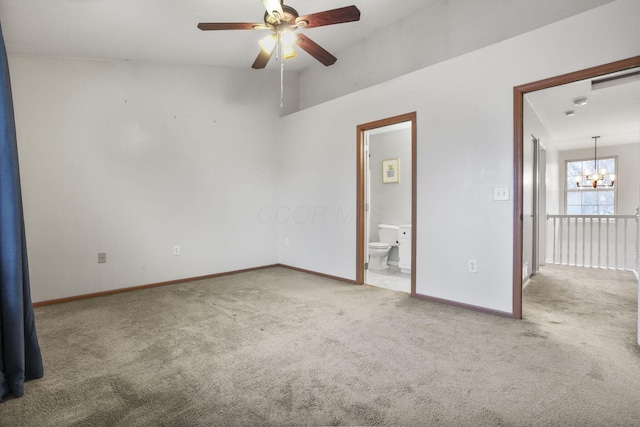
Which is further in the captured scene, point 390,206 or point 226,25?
point 390,206

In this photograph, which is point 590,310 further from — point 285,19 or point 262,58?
point 262,58

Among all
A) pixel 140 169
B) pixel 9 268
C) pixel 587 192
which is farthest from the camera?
pixel 587 192

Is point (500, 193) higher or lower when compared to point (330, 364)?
higher

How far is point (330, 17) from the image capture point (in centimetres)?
228

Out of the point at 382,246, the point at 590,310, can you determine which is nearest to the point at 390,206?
the point at 382,246

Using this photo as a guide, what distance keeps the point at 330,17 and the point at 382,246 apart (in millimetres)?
3249

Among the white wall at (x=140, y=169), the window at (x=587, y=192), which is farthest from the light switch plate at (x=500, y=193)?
the window at (x=587, y=192)

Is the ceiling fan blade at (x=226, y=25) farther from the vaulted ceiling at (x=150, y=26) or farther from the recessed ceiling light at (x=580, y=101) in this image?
the recessed ceiling light at (x=580, y=101)

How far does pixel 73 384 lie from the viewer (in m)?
1.69

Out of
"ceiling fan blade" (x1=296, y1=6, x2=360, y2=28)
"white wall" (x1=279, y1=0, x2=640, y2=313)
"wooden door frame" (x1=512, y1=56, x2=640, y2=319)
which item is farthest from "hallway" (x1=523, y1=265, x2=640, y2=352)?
"ceiling fan blade" (x1=296, y1=6, x2=360, y2=28)

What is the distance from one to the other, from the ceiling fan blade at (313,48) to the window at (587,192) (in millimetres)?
7502

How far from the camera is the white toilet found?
4.75 m

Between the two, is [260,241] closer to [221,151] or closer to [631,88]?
[221,151]

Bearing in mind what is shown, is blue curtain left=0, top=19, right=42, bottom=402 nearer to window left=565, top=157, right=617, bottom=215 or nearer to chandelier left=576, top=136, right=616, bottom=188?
chandelier left=576, top=136, right=616, bottom=188
